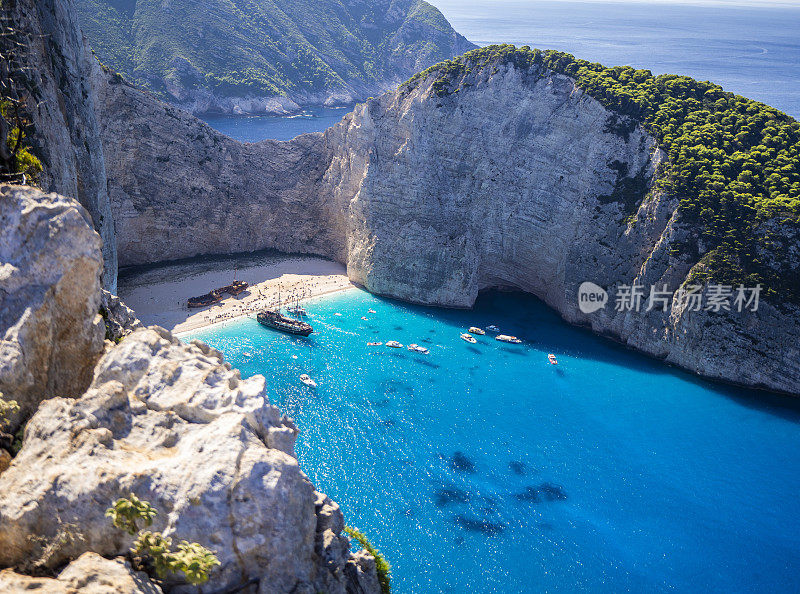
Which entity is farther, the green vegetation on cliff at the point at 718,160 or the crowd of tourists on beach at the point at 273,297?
the crowd of tourists on beach at the point at 273,297

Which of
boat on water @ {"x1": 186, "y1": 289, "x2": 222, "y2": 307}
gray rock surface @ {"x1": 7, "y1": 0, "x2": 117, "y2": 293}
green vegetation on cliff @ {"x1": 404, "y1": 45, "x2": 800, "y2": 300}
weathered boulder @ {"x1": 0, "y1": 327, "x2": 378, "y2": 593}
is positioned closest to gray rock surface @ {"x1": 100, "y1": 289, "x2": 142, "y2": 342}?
weathered boulder @ {"x1": 0, "y1": 327, "x2": 378, "y2": 593}

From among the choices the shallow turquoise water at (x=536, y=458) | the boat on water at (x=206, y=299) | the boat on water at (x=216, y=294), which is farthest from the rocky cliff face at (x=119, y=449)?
the boat on water at (x=216, y=294)

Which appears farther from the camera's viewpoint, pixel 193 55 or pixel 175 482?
pixel 193 55

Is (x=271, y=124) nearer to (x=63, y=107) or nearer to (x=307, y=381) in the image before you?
(x=63, y=107)

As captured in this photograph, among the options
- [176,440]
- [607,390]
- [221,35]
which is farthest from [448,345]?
[221,35]

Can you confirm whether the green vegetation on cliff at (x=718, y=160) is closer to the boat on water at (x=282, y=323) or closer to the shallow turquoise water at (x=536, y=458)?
the shallow turquoise water at (x=536, y=458)

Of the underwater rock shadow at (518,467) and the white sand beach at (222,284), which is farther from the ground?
the white sand beach at (222,284)

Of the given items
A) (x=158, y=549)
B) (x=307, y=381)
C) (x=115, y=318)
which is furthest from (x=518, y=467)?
(x=158, y=549)

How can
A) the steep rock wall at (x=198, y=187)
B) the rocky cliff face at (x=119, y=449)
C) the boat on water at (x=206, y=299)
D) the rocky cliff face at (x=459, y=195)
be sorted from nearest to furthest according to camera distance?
1. the rocky cliff face at (x=119, y=449)
2. the rocky cliff face at (x=459, y=195)
3. the boat on water at (x=206, y=299)
4. the steep rock wall at (x=198, y=187)
